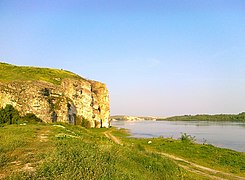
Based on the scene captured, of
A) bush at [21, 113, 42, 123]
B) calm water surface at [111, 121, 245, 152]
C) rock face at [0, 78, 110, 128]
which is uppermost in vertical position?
rock face at [0, 78, 110, 128]

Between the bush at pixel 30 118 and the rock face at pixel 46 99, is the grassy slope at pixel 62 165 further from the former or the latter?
the rock face at pixel 46 99

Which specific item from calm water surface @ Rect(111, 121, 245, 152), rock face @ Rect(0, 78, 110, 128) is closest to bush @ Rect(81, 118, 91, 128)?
rock face @ Rect(0, 78, 110, 128)

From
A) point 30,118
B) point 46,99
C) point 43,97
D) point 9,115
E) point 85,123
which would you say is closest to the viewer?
point 9,115

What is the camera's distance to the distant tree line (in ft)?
134

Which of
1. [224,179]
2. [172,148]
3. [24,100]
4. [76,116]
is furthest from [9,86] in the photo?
[224,179]

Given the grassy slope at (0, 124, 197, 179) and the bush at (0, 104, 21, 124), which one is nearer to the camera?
the grassy slope at (0, 124, 197, 179)

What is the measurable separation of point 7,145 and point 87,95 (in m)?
63.1

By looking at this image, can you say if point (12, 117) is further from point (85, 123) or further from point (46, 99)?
point (85, 123)

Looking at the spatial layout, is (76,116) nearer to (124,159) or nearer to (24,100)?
(24,100)

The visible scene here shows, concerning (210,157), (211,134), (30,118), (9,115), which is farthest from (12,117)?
(211,134)

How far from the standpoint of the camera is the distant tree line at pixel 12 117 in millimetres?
40772

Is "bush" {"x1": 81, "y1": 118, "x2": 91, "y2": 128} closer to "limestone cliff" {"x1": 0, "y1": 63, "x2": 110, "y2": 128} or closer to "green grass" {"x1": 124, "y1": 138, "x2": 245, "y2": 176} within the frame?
"limestone cliff" {"x1": 0, "y1": 63, "x2": 110, "y2": 128}

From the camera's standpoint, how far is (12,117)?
4147 cm

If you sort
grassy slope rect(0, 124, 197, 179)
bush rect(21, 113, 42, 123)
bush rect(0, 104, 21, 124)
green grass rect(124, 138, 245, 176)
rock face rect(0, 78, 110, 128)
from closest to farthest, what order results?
grassy slope rect(0, 124, 197, 179)
green grass rect(124, 138, 245, 176)
bush rect(0, 104, 21, 124)
bush rect(21, 113, 42, 123)
rock face rect(0, 78, 110, 128)
